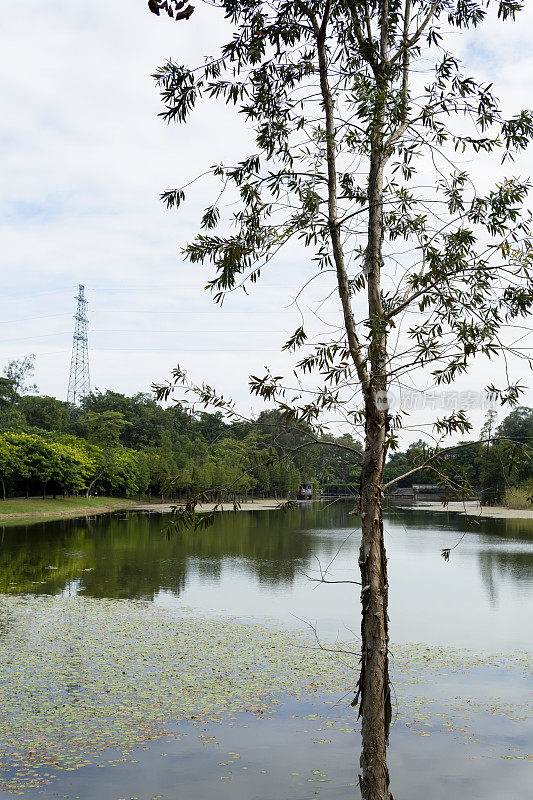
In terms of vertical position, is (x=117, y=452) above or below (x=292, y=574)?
→ above

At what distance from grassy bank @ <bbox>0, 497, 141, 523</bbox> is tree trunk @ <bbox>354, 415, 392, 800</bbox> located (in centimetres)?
Answer: 2984

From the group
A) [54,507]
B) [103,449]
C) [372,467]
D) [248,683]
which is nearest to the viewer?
[372,467]

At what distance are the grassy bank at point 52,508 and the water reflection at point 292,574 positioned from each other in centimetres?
724

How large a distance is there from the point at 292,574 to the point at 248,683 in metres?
8.71

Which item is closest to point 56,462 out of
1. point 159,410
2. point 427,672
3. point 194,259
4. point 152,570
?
point 152,570

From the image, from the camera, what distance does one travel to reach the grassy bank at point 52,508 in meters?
A: 34.5

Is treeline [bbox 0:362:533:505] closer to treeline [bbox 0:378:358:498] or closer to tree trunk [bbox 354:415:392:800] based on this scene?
treeline [bbox 0:378:358:498]

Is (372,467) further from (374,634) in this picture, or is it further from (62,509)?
(62,509)

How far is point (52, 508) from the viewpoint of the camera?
38656 mm

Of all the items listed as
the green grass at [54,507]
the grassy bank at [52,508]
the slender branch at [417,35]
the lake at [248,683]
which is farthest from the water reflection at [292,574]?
the green grass at [54,507]

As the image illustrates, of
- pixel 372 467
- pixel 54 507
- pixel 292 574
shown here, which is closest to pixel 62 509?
pixel 54 507

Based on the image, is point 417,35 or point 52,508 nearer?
point 417,35

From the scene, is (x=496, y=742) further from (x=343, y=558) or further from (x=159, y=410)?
(x=159, y=410)

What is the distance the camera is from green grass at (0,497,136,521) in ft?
114
